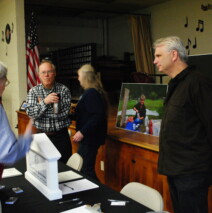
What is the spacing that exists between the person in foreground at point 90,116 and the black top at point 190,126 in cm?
125

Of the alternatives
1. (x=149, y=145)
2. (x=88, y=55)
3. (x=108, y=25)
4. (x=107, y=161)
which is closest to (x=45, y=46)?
(x=108, y=25)

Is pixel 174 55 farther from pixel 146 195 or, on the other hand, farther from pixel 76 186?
pixel 76 186

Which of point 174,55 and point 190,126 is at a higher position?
point 174,55

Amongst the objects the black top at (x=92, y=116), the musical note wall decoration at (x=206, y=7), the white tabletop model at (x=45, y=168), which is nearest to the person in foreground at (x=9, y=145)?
the white tabletop model at (x=45, y=168)

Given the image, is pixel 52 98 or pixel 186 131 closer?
pixel 186 131

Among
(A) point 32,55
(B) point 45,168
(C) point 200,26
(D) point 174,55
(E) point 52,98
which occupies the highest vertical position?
(C) point 200,26

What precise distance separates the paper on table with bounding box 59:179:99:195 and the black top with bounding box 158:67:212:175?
495 millimetres

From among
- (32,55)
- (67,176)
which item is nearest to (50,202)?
(67,176)

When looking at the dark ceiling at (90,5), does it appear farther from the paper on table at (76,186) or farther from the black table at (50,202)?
the black table at (50,202)

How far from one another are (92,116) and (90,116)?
23 millimetres

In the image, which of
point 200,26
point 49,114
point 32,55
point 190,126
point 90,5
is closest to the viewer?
point 190,126

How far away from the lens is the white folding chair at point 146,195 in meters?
1.74

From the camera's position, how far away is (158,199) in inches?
68.6

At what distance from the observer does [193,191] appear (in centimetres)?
187
